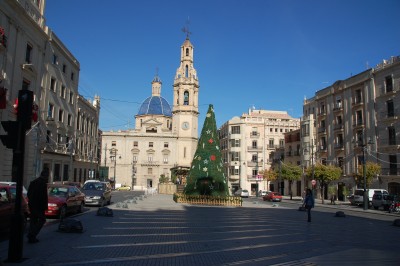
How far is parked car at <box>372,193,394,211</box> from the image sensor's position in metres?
32.2

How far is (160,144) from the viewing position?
84688 millimetres

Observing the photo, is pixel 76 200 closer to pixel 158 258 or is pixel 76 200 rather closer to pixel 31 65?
pixel 158 258

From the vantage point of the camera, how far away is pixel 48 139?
36000mm

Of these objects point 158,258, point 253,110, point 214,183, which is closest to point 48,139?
A: point 214,183

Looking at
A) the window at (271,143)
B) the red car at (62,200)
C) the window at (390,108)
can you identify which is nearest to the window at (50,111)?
the red car at (62,200)

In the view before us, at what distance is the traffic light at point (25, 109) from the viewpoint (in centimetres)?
762

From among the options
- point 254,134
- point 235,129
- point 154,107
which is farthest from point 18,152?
point 154,107

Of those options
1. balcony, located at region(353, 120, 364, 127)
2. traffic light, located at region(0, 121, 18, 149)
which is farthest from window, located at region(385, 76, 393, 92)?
traffic light, located at region(0, 121, 18, 149)

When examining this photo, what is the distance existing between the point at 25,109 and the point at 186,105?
7227 centimetres

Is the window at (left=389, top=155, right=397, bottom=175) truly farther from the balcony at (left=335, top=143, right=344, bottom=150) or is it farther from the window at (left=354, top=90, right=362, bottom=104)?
the window at (left=354, top=90, right=362, bottom=104)

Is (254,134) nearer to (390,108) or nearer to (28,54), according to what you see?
(390,108)

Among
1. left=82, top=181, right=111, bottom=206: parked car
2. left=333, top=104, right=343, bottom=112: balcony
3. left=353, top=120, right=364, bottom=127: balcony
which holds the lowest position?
left=82, top=181, right=111, bottom=206: parked car

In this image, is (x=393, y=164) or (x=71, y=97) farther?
(x=71, y=97)

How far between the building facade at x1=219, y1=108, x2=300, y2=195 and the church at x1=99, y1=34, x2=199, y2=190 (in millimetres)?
10985
